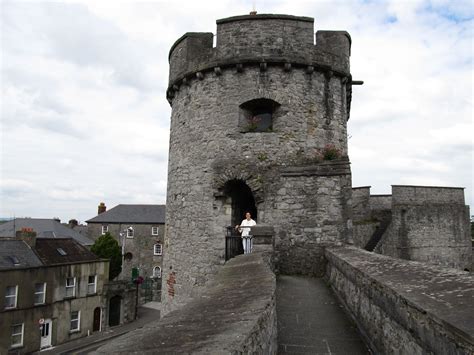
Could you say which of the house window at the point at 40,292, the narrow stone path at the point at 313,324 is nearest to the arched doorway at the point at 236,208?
the narrow stone path at the point at 313,324

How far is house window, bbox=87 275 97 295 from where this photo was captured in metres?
26.4

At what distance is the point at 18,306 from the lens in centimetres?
2122

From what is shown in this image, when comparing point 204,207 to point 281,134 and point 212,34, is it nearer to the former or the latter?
point 281,134

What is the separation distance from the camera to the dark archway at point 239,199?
31.3 ft

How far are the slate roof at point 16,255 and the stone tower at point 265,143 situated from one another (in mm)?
16658

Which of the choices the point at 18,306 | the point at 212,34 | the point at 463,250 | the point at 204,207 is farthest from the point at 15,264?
the point at 463,250

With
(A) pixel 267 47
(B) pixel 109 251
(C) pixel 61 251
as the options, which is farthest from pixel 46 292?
(A) pixel 267 47

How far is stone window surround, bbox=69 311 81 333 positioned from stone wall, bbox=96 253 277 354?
83.9ft

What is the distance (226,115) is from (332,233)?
402cm

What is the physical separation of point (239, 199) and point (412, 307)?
757cm

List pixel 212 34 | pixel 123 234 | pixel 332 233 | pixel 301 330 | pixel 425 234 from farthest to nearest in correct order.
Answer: pixel 123 234, pixel 425 234, pixel 212 34, pixel 332 233, pixel 301 330

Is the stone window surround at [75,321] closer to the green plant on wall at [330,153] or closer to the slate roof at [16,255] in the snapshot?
the slate roof at [16,255]

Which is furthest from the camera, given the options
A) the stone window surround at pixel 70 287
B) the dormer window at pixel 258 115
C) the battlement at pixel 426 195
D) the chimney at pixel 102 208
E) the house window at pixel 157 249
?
the chimney at pixel 102 208

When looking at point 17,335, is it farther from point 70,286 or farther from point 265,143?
point 265,143
